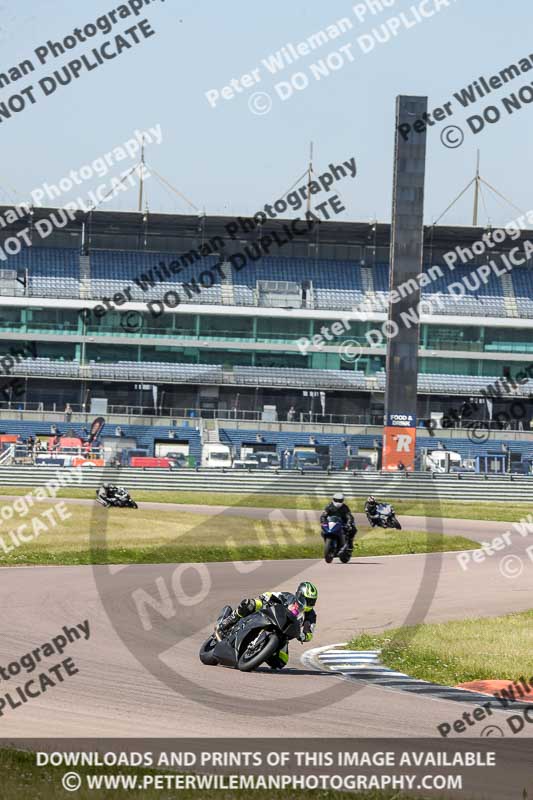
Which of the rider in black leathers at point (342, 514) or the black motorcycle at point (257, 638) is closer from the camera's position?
the black motorcycle at point (257, 638)

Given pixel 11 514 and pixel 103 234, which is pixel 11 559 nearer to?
pixel 11 514

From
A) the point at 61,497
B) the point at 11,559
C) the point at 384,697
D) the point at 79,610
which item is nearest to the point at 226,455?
the point at 61,497

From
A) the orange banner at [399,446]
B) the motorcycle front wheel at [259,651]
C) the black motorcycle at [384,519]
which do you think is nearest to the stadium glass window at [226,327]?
the orange banner at [399,446]

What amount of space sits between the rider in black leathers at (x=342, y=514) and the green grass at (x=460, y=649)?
8.36m

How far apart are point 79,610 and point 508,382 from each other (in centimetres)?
6393

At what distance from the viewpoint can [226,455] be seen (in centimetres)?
6238

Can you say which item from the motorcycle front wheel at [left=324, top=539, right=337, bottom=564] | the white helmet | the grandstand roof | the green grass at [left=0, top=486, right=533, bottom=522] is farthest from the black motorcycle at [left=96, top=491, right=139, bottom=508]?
the grandstand roof

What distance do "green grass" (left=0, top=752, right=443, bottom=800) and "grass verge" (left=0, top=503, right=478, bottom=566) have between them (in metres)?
16.7

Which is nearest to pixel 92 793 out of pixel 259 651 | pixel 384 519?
pixel 259 651

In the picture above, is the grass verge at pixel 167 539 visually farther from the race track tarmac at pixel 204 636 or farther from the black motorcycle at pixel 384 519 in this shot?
the race track tarmac at pixel 204 636

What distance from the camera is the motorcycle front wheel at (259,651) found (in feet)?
44.8

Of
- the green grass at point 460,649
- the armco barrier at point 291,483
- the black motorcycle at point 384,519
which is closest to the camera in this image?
the green grass at point 460,649

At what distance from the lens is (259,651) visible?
1370 cm

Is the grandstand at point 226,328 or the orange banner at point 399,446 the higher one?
the grandstand at point 226,328
